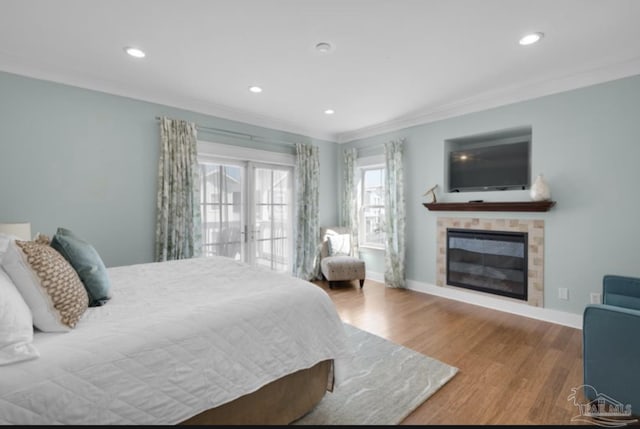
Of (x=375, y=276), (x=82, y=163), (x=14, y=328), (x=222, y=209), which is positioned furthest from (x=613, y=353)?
(x=82, y=163)

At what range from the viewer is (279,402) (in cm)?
157

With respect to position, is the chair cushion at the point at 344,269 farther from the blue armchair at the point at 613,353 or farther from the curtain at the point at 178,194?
the blue armchair at the point at 613,353

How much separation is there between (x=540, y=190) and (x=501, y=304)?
4.78ft

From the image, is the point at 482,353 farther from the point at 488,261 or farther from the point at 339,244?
the point at 339,244

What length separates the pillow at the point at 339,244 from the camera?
4.93m

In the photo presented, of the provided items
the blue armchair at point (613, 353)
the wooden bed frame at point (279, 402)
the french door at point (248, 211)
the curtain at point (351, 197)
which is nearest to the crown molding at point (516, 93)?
the curtain at point (351, 197)

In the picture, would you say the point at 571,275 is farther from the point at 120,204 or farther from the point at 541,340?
the point at 120,204

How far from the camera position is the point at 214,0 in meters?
1.91

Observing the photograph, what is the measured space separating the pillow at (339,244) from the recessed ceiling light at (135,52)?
3465 mm

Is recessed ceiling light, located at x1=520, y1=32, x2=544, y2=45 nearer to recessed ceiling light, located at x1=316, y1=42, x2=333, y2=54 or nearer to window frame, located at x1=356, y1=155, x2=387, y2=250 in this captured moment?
recessed ceiling light, located at x1=316, y1=42, x2=333, y2=54

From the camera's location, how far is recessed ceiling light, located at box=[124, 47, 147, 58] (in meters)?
2.49

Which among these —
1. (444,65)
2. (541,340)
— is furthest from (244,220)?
(541,340)

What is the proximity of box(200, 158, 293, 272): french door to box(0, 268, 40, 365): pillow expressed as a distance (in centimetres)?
292

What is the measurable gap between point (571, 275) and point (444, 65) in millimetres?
2569
